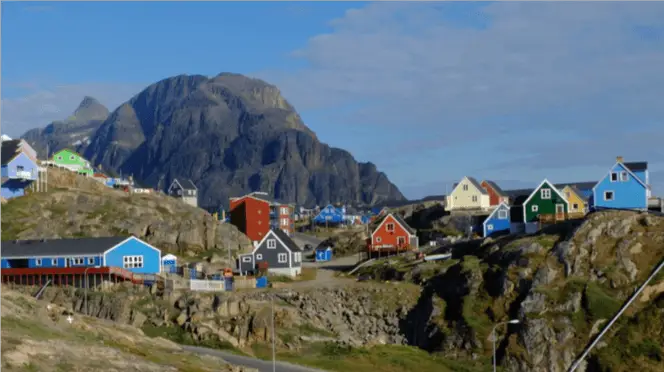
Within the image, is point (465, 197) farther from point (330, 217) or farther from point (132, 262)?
point (132, 262)

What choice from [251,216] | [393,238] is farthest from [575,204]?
[251,216]

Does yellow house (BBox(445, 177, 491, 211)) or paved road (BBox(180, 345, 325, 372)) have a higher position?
yellow house (BBox(445, 177, 491, 211))

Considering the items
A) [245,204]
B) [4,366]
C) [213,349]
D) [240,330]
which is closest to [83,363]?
[4,366]

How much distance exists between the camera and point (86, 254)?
260 ft

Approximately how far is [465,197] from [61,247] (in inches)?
2944

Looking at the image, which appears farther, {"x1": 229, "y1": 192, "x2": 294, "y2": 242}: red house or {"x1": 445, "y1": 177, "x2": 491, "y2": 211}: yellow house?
{"x1": 445, "y1": 177, "x2": 491, "y2": 211}: yellow house

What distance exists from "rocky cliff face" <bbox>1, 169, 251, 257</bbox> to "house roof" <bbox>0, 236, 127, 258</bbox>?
264 centimetres

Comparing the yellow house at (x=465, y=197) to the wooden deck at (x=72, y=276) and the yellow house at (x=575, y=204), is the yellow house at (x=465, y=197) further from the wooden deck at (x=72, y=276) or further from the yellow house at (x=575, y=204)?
the wooden deck at (x=72, y=276)

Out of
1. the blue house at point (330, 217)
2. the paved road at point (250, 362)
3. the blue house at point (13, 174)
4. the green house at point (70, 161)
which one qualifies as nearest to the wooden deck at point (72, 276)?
the blue house at point (13, 174)

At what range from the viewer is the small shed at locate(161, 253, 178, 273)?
9012 cm

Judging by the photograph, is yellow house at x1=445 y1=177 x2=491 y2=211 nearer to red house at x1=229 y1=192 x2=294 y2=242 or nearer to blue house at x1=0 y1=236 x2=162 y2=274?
red house at x1=229 y1=192 x2=294 y2=242

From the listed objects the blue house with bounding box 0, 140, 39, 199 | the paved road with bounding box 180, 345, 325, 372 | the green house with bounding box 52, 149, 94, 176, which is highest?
the green house with bounding box 52, 149, 94, 176

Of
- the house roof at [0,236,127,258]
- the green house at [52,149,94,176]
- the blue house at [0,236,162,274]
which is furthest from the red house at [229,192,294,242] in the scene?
the house roof at [0,236,127,258]

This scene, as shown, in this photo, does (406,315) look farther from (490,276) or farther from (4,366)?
(4,366)
